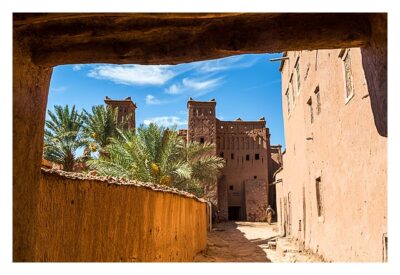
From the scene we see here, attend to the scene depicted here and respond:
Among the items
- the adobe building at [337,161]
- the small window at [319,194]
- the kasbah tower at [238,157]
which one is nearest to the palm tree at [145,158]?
the adobe building at [337,161]

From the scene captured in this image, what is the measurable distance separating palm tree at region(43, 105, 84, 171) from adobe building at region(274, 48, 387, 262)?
1038cm

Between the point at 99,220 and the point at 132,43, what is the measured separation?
7.16ft

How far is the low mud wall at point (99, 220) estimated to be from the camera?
3578mm

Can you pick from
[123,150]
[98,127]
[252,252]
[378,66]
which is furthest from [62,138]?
[378,66]

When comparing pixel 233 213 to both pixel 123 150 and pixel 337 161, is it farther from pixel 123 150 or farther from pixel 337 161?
pixel 337 161

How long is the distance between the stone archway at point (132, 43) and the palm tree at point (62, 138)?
1457cm

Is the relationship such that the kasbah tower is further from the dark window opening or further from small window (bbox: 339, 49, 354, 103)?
small window (bbox: 339, 49, 354, 103)

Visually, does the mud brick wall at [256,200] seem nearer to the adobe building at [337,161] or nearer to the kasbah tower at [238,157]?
the kasbah tower at [238,157]

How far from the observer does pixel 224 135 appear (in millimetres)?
32656

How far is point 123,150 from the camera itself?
1505 cm

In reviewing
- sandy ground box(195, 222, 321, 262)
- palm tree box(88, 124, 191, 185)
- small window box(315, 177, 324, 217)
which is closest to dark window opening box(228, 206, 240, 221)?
sandy ground box(195, 222, 321, 262)

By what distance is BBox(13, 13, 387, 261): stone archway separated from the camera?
305cm

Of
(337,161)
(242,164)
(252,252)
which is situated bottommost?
(252,252)
